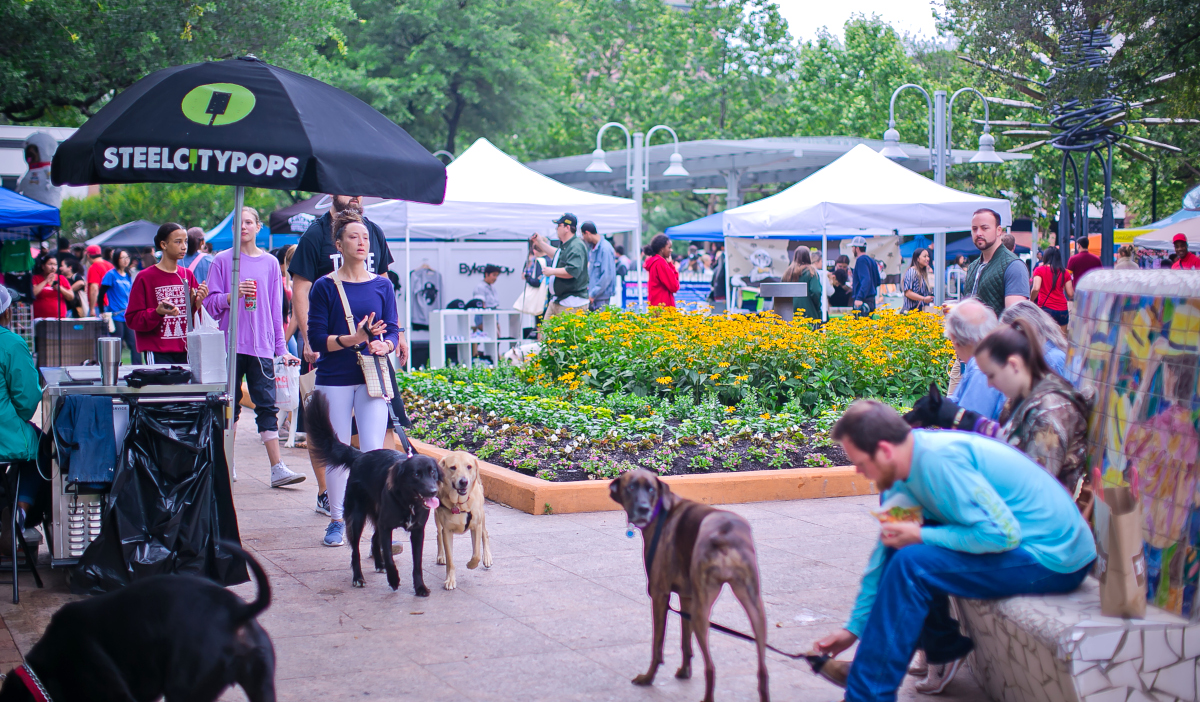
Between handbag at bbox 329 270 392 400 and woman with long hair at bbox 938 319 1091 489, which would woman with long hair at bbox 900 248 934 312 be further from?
woman with long hair at bbox 938 319 1091 489

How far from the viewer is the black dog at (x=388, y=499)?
505 cm

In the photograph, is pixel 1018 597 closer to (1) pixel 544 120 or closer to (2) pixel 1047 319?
(2) pixel 1047 319

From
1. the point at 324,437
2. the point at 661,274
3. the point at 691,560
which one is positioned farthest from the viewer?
the point at 661,274

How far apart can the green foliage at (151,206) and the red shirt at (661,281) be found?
21.5 m

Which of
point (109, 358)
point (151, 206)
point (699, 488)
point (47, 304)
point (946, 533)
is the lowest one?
point (699, 488)

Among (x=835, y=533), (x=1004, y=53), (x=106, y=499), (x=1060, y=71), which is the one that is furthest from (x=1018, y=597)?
(x=1004, y=53)

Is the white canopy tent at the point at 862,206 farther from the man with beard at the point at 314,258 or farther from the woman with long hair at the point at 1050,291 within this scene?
the man with beard at the point at 314,258

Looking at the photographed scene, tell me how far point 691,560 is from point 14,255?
45.7 ft

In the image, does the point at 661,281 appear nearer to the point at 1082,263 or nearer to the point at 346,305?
the point at 1082,263

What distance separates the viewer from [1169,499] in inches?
129

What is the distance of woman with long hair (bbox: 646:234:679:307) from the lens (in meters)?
13.2

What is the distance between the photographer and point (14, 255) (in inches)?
571

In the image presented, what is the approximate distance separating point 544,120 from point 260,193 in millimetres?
9421

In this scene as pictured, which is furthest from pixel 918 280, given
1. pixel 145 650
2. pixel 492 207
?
pixel 145 650
